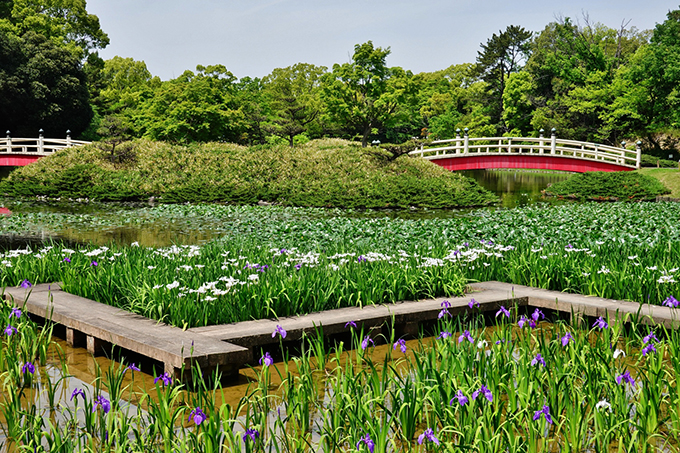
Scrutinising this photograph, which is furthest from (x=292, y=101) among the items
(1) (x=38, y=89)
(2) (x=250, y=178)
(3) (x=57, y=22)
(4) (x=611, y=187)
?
(3) (x=57, y=22)

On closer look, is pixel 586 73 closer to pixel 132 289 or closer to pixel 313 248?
pixel 313 248

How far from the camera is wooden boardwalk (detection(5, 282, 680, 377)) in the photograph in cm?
445

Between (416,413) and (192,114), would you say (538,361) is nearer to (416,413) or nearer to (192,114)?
(416,413)

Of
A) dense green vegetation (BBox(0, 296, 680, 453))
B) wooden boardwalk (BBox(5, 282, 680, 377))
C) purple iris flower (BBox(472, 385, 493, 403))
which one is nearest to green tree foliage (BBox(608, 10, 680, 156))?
wooden boardwalk (BBox(5, 282, 680, 377))

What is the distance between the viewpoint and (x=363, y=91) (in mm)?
36094

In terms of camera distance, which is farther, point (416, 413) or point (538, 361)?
point (538, 361)

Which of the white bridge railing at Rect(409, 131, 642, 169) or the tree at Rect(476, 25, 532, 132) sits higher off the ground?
the tree at Rect(476, 25, 532, 132)

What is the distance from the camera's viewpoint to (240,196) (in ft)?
76.4

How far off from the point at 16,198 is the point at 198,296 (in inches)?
931

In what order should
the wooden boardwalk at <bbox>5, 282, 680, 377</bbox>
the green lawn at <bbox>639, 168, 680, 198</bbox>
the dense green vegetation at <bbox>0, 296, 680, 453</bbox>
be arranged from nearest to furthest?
the dense green vegetation at <bbox>0, 296, 680, 453</bbox>
the wooden boardwalk at <bbox>5, 282, 680, 377</bbox>
the green lawn at <bbox>639, 168, 680, 198</bbox>

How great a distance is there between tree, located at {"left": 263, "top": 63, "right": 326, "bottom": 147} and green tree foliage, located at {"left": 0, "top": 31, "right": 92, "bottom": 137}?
1489cm

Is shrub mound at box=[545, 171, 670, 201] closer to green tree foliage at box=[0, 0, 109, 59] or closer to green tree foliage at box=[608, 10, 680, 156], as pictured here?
green tree foliage at box=[608, 10, 680, 156]

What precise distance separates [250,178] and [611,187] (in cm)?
1482

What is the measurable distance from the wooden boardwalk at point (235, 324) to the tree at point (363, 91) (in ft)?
94.2
